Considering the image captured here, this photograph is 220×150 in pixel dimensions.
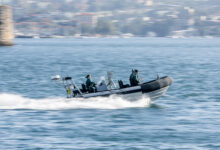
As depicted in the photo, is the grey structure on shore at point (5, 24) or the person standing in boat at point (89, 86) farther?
the grey structure on shore at point (5, 24)

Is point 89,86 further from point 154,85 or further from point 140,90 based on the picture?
point 154,85

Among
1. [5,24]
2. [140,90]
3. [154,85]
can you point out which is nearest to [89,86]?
[140,90]

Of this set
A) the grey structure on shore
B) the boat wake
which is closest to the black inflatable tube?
the boat wake

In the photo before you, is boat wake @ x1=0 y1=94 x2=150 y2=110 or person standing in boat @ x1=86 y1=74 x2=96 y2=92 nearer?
boat wake @ x1=0 y1=94 x2=150 y2=110

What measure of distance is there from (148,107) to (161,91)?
964 mm

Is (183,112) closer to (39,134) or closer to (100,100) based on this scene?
(100,100)

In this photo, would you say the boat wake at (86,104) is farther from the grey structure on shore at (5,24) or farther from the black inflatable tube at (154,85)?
the grey structure on shore at (5,24)

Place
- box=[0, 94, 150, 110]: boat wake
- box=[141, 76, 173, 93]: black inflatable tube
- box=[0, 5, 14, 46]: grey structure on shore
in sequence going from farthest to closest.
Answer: box=[0, 5, 14, 46]: grey structure on shore → box=[141, 76, 173, 93]: black inflatable tube → box=[0, 94, 150, 110]: boat wake

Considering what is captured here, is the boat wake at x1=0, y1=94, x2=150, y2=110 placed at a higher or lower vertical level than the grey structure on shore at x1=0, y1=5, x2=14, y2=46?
lower

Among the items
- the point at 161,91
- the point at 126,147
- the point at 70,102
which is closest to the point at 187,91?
the point at 161,91

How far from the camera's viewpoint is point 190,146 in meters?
16.9

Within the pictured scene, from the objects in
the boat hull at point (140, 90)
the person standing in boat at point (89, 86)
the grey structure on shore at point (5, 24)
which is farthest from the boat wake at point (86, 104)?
the grey structure on shore at point (5, 24)

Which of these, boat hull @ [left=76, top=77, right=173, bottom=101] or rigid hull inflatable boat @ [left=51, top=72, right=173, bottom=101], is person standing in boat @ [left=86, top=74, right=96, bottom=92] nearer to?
rigid hull inflatable boat @ [left=51, top=72, right=173, bottom=101]

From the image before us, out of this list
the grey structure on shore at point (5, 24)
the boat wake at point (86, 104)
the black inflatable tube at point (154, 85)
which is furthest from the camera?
the grey structure on shore at point (5, 24)
